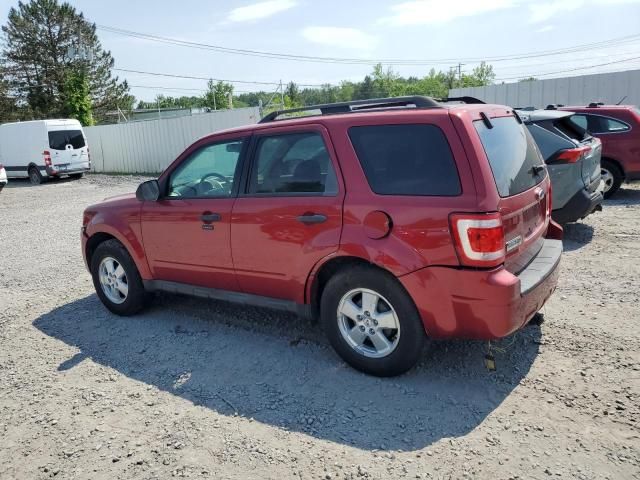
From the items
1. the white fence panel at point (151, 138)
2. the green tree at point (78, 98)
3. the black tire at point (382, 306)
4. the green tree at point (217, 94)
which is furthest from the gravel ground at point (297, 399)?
the green tree at point (217, 94)

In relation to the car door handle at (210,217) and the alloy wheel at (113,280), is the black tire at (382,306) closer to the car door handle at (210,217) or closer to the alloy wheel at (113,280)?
the car door handle at (210,217)

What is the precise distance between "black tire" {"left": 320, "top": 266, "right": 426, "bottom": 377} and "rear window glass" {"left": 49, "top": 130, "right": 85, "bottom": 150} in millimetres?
19386

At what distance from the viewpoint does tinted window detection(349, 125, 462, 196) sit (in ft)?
10.5

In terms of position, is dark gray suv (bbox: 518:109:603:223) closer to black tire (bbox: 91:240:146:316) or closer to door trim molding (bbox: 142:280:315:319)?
door trim molding (bbox: 142:280:315:319)

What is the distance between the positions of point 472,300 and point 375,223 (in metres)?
0.77

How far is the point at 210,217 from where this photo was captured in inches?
167

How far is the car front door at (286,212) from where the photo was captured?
3.62m

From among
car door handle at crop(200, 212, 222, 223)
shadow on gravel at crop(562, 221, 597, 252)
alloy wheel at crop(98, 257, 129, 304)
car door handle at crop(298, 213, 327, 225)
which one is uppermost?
car door handle at crop(298, 213, 327, 225)

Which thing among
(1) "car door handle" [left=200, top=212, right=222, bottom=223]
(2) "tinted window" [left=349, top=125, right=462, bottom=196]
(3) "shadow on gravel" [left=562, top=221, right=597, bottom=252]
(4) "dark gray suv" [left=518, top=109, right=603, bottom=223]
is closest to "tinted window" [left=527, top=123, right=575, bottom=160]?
(4) "dark gray suv" [left=518, top=109, right=603, bottom=223]

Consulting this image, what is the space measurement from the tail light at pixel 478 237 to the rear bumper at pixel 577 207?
12.7ft

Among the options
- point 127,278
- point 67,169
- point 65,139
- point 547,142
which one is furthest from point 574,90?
point 67,169

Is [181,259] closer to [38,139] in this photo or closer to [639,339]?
[639,339]

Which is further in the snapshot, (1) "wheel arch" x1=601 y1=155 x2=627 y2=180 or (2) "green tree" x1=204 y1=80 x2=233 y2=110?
(2) "green tree" x1=204 y1=80 x2=233 y2=110

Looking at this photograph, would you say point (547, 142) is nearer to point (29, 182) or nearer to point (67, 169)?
point (67, 169)
